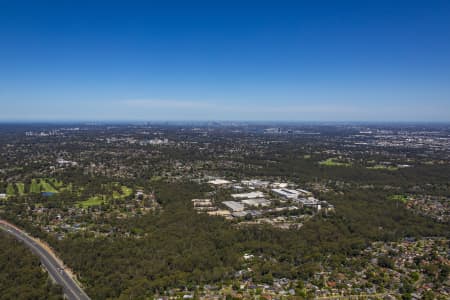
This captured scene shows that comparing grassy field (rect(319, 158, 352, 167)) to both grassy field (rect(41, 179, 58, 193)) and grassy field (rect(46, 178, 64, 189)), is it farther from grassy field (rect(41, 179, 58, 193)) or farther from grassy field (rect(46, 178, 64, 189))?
grassy field (rect(41, 179, 58, 193))

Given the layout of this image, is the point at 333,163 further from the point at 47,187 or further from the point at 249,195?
the point at 47,187

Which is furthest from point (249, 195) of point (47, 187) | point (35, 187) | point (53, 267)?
point (35, 187)

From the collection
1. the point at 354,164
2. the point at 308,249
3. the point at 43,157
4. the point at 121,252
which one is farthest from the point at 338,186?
the point at 43,157

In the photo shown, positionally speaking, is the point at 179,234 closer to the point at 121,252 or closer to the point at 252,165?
the point at 121,252

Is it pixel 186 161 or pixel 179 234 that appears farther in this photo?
pixel 186 161

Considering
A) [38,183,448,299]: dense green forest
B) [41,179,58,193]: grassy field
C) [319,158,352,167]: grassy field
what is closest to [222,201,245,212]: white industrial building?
[38,183,448,299]: dense green forest

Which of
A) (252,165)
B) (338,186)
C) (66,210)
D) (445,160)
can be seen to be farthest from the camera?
(445,160)
